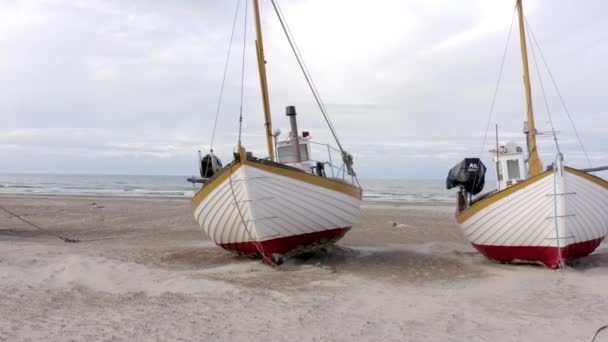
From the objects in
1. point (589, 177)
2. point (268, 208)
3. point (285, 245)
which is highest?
point (589, 177)

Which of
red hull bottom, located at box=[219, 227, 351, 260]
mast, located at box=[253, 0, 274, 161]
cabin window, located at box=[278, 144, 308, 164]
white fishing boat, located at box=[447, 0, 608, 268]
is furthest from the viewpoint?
cabin window, located at box=[278, 144, 308, 164]

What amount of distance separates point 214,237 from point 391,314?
545 cm

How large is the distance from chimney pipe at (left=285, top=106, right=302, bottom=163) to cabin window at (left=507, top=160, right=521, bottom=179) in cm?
581

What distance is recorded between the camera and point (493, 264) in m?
10.6

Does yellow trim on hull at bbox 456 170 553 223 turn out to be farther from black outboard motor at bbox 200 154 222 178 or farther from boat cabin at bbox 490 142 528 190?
black outboard motor at bbox 200 154 222 178

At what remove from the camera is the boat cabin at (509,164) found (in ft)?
40.2

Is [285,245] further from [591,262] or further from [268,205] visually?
[591,262]

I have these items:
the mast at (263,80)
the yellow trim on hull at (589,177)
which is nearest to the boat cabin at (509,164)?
the yellow trim on hull at (589,177)

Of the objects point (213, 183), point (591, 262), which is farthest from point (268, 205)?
point (591, 262)

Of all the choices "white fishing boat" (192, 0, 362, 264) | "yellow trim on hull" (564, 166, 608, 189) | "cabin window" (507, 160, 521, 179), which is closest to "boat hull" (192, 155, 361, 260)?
"white fishing boat" (192, 0, 362, 264)

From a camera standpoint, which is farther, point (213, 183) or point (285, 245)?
point (285, 245)

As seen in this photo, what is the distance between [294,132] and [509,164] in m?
6.05

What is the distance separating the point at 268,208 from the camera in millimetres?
9008

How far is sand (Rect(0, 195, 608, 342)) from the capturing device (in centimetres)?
537
